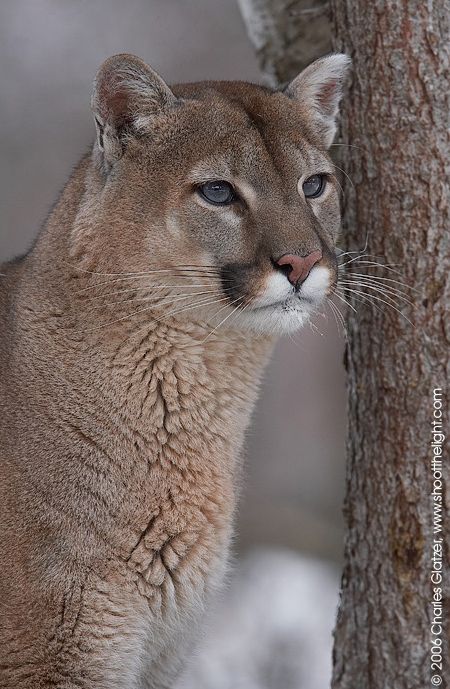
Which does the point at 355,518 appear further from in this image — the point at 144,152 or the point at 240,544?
the point at 240,544

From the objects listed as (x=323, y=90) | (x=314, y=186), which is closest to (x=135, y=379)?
(x=314, y=186)

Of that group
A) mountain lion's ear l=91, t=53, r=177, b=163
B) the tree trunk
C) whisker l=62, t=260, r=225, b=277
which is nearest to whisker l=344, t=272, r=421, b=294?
the tree trunk

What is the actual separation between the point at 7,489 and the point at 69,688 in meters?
0.72

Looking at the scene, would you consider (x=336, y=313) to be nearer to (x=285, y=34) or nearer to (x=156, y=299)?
(x=156, y=299)

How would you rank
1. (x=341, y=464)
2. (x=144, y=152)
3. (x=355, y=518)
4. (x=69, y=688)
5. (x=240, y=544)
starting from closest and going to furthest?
(x=69, y=688), (x=144, y=152), (x=355, y=518), (x=240, y=544), (x=341, y=464)

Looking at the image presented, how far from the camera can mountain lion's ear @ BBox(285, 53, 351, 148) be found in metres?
4.40

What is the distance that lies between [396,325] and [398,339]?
0.06 meters

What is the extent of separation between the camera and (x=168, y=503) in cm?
390

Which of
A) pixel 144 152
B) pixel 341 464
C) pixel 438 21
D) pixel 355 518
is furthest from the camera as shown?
pixel 341 464

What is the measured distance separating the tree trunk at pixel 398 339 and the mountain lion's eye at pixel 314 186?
14.9 inches

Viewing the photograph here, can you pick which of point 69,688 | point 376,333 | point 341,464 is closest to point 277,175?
point 376,333

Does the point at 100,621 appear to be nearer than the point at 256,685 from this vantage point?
Yes

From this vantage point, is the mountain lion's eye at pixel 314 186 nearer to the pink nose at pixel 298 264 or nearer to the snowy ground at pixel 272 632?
the pink nose at pixel 298 264

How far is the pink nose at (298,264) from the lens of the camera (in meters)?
3.65
